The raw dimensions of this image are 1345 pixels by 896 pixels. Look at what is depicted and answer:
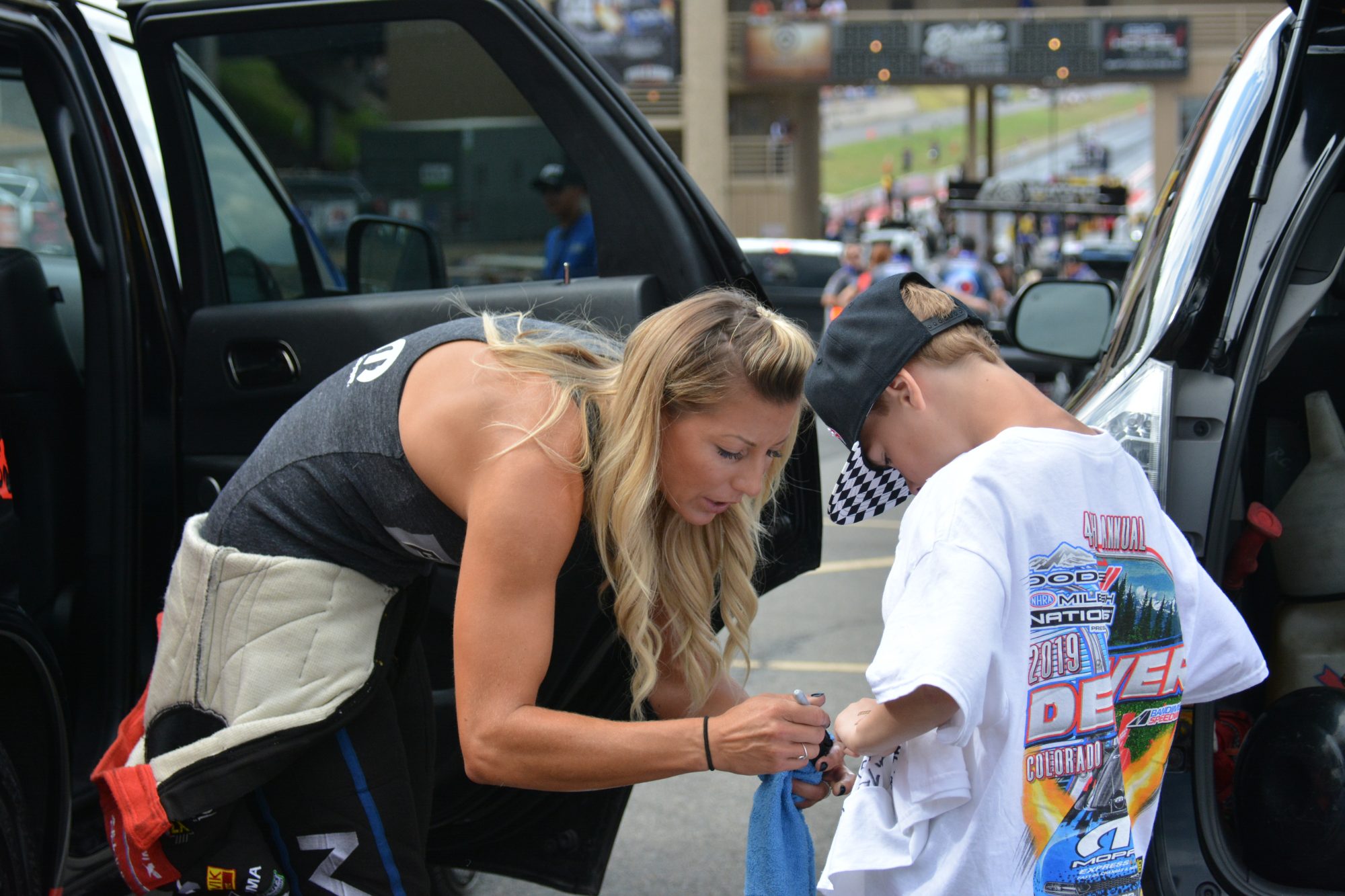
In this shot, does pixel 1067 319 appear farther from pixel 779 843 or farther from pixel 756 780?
pixel 779 843

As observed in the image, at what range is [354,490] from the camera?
2.08m

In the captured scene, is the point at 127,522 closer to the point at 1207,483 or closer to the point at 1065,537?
the point at 1065,537

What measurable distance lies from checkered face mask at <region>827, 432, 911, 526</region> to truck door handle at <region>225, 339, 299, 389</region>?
1248mm

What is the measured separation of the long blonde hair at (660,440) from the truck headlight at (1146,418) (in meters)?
0.60

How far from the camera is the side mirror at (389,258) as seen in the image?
3217mm

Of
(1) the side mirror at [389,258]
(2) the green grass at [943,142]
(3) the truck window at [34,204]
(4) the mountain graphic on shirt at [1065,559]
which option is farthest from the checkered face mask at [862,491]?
(2) the green grass at [943,142]

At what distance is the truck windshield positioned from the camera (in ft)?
8.27

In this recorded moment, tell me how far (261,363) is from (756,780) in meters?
2.09

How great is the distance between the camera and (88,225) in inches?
107

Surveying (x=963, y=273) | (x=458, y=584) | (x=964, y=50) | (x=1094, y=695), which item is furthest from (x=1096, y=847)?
(x=964, y=50)

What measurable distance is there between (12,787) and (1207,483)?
214 cm

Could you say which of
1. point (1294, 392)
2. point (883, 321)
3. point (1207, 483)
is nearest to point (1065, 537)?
point (883, 321)

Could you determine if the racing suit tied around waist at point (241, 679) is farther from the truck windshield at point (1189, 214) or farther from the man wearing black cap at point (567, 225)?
the truck windshield at point (1189, 214)

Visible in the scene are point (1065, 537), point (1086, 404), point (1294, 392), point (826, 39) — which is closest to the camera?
point (1065, 537)
